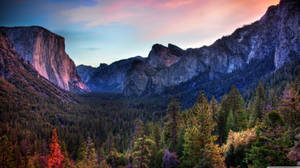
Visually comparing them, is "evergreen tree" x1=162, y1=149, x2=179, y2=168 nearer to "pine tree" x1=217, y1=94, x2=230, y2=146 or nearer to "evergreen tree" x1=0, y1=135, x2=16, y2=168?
"pine tree" x1=217, y1=94, x2=230, y2=146

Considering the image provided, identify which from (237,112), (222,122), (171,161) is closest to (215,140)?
(171,161)

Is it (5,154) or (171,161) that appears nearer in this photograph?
(171,161)

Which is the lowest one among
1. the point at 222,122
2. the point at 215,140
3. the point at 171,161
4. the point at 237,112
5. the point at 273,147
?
the point at 171,161

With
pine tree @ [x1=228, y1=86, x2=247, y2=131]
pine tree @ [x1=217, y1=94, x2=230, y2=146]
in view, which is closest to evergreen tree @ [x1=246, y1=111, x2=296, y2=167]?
pine tree @ [x1=228, y1=86, x2=247, y2=131]

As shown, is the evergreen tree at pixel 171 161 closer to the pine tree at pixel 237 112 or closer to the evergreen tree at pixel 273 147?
the evergreen tree at pixel 273 147

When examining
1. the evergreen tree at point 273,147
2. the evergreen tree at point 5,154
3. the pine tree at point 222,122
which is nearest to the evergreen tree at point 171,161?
the evergreen tree at point 273,147

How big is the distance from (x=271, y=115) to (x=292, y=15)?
177218 mm

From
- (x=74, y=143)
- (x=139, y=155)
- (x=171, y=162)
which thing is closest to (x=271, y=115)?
(x=171, y=162)

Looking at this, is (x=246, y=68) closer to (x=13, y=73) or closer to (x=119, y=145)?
(x=119, y=145)

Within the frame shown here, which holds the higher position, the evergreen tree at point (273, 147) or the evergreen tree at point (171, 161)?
the evergreen tree at point (273, 147)

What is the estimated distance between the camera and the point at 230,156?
19.4m

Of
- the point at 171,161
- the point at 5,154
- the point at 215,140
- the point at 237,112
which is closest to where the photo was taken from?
the point at 171,161

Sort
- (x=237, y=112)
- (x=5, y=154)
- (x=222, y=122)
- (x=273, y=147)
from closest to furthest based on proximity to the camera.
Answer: (x=273, y=147) < (x=5, y=154) < (x=237, y=112) < (x=222, y=122)

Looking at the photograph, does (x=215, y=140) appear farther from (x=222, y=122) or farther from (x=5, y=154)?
(x=5, y=154)
